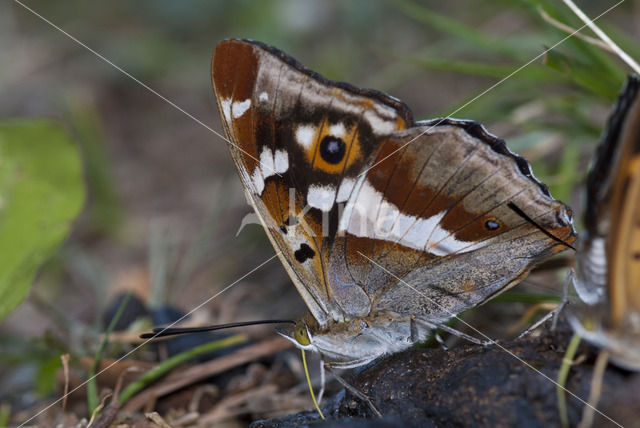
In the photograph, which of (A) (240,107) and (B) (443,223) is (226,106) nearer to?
(A) (240,107)

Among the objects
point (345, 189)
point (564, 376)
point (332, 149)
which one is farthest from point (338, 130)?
point (564, 376)

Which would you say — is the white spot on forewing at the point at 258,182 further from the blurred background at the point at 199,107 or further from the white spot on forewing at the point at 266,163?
the blurred background at the point at 199,107

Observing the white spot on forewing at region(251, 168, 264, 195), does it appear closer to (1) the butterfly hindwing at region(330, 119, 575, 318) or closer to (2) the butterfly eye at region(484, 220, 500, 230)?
(1) the butterfly hindwing at region(330, 119, 575, 318)

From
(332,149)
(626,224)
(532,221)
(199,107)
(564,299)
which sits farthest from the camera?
(199,107)

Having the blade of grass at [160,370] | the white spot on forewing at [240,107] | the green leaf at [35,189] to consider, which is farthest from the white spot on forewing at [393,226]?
the green leaf at [35,189]

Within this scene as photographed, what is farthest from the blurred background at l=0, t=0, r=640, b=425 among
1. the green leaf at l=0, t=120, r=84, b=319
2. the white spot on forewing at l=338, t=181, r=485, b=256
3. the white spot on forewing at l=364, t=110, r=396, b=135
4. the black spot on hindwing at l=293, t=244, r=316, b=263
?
the black spot on hindwing at l=293, t=244, r=316, b=263

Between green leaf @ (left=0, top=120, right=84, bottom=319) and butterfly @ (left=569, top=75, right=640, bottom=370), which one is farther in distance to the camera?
green leaf @ (left=0, top=120, right=84, bottom=319)
